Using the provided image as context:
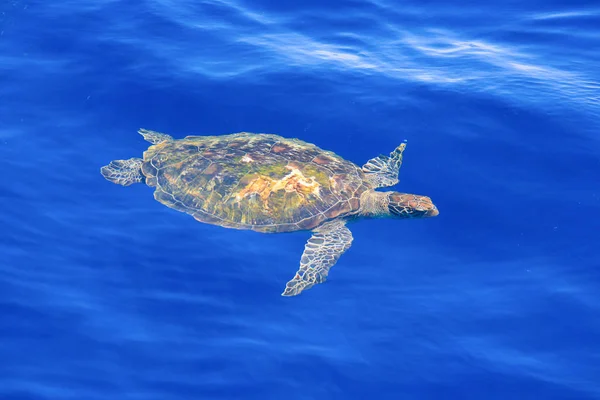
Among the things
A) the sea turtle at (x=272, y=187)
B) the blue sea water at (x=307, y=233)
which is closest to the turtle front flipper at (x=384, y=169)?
the sea turtle at (x=272, y=187)

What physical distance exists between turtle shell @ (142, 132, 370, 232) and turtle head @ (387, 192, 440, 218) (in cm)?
57

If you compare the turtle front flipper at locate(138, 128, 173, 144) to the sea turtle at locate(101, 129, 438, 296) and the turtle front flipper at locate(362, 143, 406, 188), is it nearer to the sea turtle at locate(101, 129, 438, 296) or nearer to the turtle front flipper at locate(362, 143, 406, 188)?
the sea turtle at locate(101, 129, 438, 296)

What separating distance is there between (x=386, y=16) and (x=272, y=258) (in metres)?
8.28

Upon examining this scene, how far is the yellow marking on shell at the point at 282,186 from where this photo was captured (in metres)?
9.19

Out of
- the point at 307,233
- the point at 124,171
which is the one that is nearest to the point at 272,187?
the point at 307,233

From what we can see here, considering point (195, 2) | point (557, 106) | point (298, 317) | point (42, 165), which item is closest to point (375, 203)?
point (298, 317)

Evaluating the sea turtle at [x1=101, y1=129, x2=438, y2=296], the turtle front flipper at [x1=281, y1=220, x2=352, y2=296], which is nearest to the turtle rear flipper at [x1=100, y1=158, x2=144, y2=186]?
the sea turtle at [x1=101, y1=129, x2=438, y2=296]

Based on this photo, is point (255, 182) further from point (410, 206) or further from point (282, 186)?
point (410, 206)

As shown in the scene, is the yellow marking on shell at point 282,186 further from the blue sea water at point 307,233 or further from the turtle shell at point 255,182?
the blue sea water at point 307,233

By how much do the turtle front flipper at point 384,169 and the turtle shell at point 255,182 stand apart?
0.30m

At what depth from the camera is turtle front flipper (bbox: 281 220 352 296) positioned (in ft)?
26.7

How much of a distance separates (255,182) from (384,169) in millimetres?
2369

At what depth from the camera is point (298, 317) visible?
25.9ft

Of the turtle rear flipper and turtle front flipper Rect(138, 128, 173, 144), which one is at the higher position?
turtle front flipper Rect(138, 128, 173, 144)
